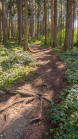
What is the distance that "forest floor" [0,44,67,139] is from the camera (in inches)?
113

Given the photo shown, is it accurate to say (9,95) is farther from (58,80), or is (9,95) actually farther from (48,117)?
(58,80)

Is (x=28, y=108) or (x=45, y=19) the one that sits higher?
(x=45, y=19)

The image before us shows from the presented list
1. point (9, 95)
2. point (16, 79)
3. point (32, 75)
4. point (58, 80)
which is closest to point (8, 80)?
point (16, 79)

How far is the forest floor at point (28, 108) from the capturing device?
2.87m

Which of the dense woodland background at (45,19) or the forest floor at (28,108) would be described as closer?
the forest floor at (28,108)

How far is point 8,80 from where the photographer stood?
5207 mm

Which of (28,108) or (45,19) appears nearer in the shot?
(28,108)

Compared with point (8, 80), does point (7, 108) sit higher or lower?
lower

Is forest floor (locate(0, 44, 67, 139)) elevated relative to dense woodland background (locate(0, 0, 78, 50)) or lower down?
lower down

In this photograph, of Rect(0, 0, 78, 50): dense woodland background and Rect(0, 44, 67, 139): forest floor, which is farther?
Rect(0, 0, 78, 50): dense woodland background

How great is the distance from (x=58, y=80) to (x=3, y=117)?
11.2ft

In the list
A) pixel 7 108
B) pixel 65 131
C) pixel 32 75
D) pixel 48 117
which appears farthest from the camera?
pixel 32 75

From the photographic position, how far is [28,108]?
375cm

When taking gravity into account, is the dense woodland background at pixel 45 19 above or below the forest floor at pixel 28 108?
above
